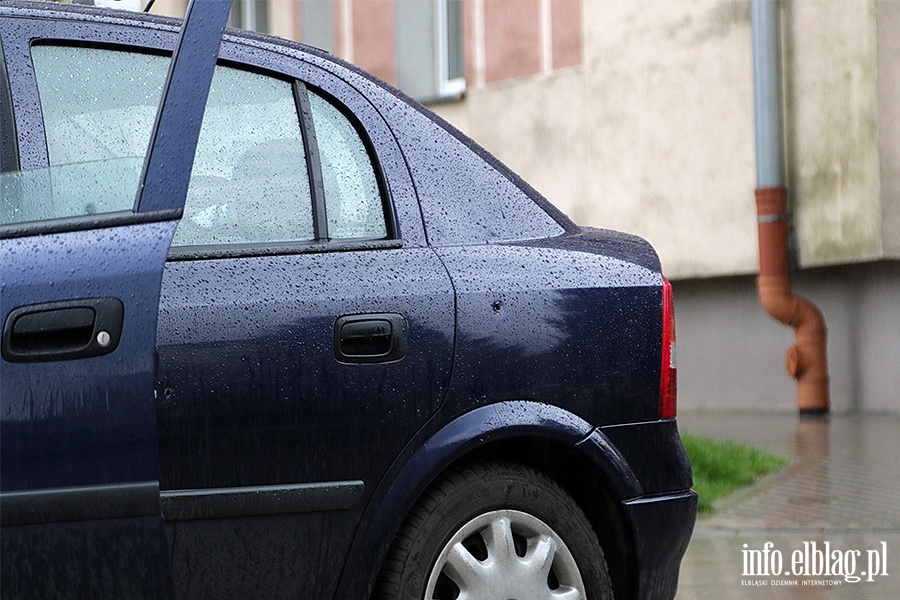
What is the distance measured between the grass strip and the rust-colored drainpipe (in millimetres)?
2710

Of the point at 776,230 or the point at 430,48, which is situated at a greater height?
the point at 430,48

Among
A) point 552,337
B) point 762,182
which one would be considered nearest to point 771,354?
point 762,182

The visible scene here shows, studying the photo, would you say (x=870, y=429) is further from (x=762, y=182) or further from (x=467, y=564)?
(x=467, y=564)

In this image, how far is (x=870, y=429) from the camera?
424 inches

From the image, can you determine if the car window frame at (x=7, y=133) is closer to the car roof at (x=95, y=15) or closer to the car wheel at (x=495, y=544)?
the car roof at (x=95, y=15)

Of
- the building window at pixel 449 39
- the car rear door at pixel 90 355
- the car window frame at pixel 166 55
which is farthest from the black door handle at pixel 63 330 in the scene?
the building window at pixel 449 39

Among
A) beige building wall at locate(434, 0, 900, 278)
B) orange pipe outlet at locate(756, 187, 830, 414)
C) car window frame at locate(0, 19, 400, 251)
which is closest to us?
car window frame at locate(0, 19, 400, 251)

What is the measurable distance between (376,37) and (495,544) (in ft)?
42.4

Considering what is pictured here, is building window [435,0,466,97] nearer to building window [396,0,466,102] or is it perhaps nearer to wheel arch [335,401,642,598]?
building window [396,0,466,102]

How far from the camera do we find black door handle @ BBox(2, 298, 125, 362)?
9.32ft

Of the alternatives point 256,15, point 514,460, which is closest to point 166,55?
point 514,460

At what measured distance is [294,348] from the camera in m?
3.12

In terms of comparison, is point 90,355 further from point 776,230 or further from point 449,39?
point 449,39

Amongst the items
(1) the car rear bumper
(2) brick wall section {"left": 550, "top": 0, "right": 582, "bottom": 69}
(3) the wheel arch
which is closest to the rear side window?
Result: (3) the wheel arch
